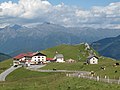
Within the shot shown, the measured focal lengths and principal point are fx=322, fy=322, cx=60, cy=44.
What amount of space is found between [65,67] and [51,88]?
96323 mm

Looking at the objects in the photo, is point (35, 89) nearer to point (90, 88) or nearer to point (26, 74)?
point (90, 88)

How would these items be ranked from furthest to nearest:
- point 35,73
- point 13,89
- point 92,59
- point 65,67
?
point 92,59 → point 65,67 → point 35,73 → point 13,89

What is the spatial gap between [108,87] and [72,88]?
6786mm

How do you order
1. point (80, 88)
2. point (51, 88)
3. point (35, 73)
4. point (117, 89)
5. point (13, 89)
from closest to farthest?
point (117, 89)
point (80, 88)
point (51, 88)
point (13, 89)
point (35, 73)

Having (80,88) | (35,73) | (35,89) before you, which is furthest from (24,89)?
(35,73)

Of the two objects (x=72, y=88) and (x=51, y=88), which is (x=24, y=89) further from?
(x=72, y=88)

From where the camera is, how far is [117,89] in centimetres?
5425

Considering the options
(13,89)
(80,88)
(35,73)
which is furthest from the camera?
(35,73)

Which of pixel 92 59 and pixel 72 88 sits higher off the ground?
pixel 92 59

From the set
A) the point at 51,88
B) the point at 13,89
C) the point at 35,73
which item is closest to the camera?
the point at 51,88

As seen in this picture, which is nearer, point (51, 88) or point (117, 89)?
point (117, 89)

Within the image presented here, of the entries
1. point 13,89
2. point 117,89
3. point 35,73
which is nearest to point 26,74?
point 35,73

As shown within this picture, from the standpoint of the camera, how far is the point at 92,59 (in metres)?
196

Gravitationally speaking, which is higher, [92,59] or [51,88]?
[92,59]
